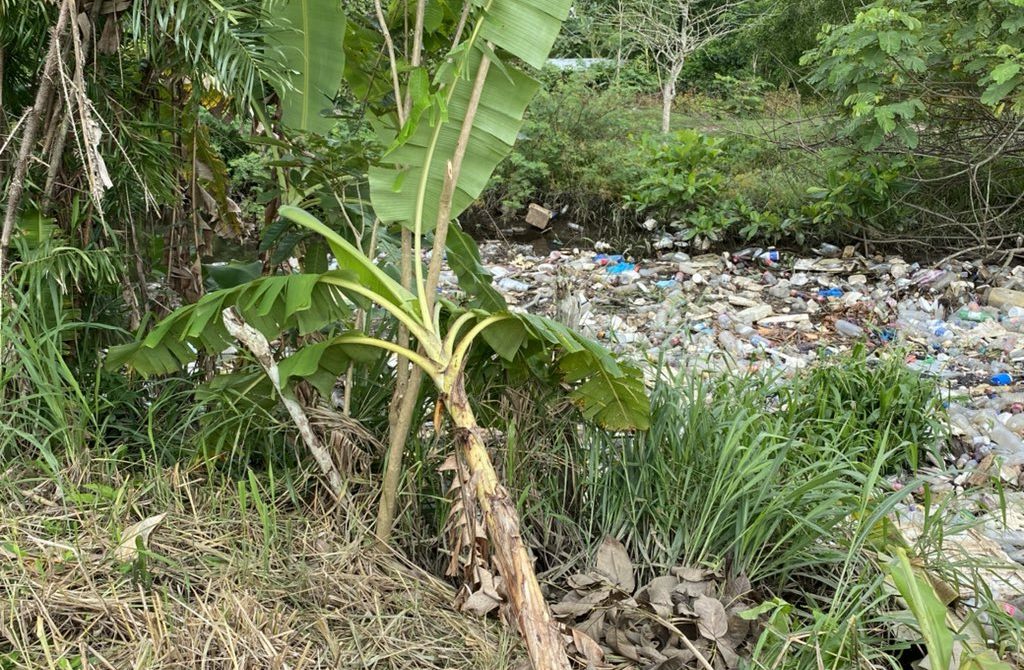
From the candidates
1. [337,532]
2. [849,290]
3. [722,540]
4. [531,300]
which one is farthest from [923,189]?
[337,532]

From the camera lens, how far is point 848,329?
252 inches

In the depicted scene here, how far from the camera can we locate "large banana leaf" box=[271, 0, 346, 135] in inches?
125

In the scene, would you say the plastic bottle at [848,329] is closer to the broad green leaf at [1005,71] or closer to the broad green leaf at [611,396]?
the broad green leaf at [1005,71]

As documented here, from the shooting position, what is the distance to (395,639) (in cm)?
244

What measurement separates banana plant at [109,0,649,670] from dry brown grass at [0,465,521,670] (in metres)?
0.30

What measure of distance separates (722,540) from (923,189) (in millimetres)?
6168

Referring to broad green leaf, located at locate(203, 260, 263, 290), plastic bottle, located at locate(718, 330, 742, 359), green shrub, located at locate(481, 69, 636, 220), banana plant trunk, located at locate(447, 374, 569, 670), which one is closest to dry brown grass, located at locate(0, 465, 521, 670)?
banana plant trunk, located at locate(447, 374, 569, 670)

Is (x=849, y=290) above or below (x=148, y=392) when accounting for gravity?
above

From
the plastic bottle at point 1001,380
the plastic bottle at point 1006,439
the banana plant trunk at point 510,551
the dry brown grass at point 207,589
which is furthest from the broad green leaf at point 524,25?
the plastic bottle at point 1001,380

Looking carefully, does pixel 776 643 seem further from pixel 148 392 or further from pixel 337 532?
pixel 148 392

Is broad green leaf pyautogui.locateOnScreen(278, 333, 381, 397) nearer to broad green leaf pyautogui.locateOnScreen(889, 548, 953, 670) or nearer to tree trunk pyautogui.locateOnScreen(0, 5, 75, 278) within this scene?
tree trunk pyautogui.locateOnScreen(0, 5, 75, 278)

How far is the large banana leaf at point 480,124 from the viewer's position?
2.82m

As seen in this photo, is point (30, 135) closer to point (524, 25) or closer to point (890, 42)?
point (524, 25)

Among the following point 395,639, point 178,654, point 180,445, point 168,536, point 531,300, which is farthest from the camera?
point 531,300
